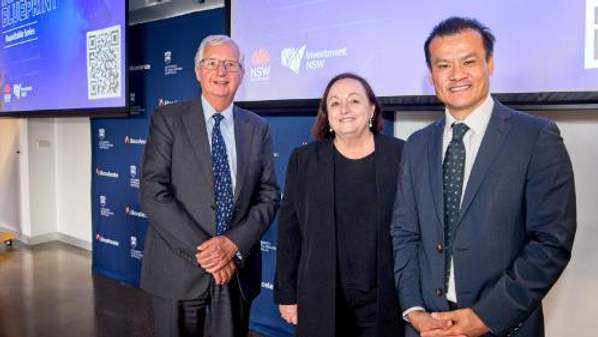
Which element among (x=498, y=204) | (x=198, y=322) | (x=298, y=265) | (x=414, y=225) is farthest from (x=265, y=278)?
(x=498, y=204)

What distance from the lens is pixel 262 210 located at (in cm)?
202

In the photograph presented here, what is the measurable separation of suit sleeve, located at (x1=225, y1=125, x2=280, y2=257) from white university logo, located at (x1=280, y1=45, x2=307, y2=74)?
808 mm

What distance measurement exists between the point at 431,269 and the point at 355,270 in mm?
276

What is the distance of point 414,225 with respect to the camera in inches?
58.9

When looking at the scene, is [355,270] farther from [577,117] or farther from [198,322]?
[577,117]

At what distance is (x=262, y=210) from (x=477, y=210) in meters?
0.92

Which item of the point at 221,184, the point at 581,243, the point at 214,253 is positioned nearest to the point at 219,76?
the point at 221,184

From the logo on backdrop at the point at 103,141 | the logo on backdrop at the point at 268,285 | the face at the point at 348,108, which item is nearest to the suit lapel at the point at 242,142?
the face at the point at 348,108

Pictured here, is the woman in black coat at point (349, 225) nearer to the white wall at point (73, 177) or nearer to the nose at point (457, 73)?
the nose at point (457, 73)

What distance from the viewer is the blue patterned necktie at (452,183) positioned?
141 cm

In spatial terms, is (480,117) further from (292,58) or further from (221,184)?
(292,58)

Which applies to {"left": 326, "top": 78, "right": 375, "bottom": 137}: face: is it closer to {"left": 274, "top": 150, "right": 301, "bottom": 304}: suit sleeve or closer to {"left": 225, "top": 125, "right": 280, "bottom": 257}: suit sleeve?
{"left": 274, "top": 150, "right": 301, "bottom": 304}: suit sleeve

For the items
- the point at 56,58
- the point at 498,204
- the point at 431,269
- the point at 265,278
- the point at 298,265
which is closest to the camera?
the point at 498,204

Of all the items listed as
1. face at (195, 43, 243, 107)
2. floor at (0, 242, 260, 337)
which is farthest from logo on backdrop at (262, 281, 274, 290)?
face at (195, 43, 243, 107)
